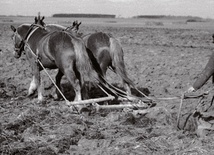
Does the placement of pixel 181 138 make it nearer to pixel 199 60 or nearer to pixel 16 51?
pixel 16 51

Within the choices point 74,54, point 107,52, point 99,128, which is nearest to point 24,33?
point 74,54

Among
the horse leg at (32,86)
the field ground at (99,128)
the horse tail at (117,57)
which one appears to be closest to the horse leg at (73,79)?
the field ground at (99,128)

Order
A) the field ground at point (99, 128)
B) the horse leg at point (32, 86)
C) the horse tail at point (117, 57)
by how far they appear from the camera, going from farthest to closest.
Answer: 1. the horse leg at point (32, 86)
2. the horse tail at point (117, 57)
3. the field ground at point (99, 128)

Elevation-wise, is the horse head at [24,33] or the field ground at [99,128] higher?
the horse head at [24,33]

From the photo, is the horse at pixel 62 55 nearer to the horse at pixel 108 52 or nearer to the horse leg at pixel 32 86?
the horse leg at pixel 32 86

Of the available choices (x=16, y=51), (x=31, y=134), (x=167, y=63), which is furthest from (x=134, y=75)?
(x=31, y=134)

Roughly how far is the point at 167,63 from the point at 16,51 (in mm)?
→ 5280

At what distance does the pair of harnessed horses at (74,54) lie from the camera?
6.25 metres

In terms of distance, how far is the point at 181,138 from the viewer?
15.1 feet

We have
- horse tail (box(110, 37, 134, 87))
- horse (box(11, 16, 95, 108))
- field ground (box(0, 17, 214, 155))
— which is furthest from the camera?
horse tail (box(110, 37, 134, 87))

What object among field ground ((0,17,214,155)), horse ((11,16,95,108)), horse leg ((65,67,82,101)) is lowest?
field ground ((0,17,214,155))

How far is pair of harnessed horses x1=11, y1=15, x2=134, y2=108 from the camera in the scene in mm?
6246

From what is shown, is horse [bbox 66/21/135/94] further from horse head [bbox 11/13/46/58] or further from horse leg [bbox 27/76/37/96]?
horse leg [bbox 27/76/37/96]

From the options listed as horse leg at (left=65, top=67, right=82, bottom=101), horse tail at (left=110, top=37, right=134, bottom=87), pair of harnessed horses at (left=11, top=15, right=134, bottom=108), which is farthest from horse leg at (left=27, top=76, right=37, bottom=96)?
horse tail at (left=110, top=37, right=134, bottom=87)
